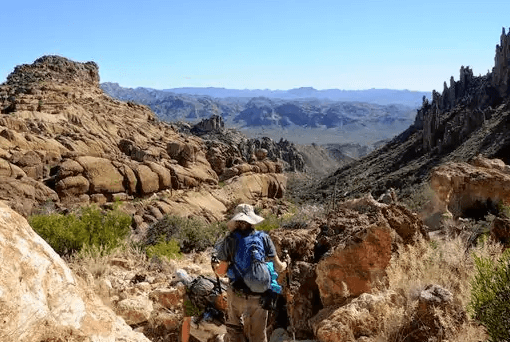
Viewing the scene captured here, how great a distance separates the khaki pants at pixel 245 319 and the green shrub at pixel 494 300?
2.14 meters

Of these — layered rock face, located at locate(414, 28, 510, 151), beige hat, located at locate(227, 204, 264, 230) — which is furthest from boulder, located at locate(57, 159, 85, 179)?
layered rock face, located at locate(414, 28, 510, 151)

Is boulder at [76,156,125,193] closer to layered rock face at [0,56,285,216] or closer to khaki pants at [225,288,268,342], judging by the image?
layered rock face at [0,56,285,216]

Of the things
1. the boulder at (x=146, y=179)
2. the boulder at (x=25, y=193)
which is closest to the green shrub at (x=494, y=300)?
the boulder at (x=25, y=193)

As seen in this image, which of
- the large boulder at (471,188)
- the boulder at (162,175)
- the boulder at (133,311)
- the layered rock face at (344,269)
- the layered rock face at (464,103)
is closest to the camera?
the layered rock face at (344,269)

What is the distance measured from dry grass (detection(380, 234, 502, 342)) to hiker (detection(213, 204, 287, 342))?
129 cm

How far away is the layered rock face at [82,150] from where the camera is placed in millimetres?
28234

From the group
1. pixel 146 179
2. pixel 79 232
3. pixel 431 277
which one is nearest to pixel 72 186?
pixel 146 179

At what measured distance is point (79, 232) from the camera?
990cm

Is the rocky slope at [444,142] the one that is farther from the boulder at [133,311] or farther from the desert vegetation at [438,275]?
the boulder at [133,311]

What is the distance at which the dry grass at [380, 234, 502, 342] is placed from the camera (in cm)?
448

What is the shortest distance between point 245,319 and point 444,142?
166 ft

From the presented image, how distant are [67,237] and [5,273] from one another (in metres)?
6.61

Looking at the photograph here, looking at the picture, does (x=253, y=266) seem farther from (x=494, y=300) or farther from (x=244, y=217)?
(x=494, y=300)

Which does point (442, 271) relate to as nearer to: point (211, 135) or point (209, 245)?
point (209, 245)
